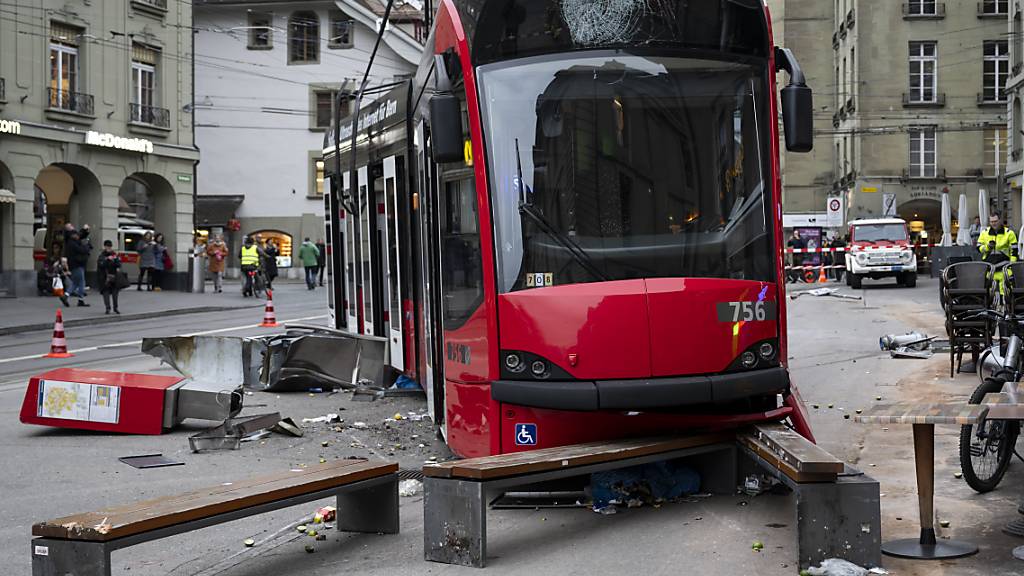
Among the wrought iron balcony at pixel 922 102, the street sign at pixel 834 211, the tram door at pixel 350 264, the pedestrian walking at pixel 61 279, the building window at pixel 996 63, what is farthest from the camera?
the wrought iron balcony at pixel 922 102

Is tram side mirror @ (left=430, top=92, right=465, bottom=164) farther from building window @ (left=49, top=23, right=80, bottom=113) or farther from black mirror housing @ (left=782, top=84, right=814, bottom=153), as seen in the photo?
building window @ (left=49, top=23, right=80, bottom=113)

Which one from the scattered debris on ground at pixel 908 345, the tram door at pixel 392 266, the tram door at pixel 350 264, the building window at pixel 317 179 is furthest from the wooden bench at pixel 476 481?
the building window at pixel 317 179

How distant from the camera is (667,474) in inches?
311

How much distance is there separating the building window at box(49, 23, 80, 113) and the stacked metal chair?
26249mm

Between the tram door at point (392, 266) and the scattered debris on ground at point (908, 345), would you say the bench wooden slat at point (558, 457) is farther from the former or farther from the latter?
the scattered debris on ground at point (908, 345)

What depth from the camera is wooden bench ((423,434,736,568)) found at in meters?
6.39

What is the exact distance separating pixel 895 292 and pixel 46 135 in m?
22.5

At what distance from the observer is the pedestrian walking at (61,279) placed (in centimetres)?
3073

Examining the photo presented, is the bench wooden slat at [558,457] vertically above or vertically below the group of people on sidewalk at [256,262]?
below

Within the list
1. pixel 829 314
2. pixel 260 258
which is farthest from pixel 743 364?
pixel 260 258

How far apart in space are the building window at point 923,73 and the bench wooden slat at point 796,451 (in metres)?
53.1

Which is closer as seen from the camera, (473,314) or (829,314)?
(473,314)

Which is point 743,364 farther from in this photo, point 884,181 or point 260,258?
point 884,181

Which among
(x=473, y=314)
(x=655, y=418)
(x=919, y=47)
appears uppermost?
(x=919, y=47)
